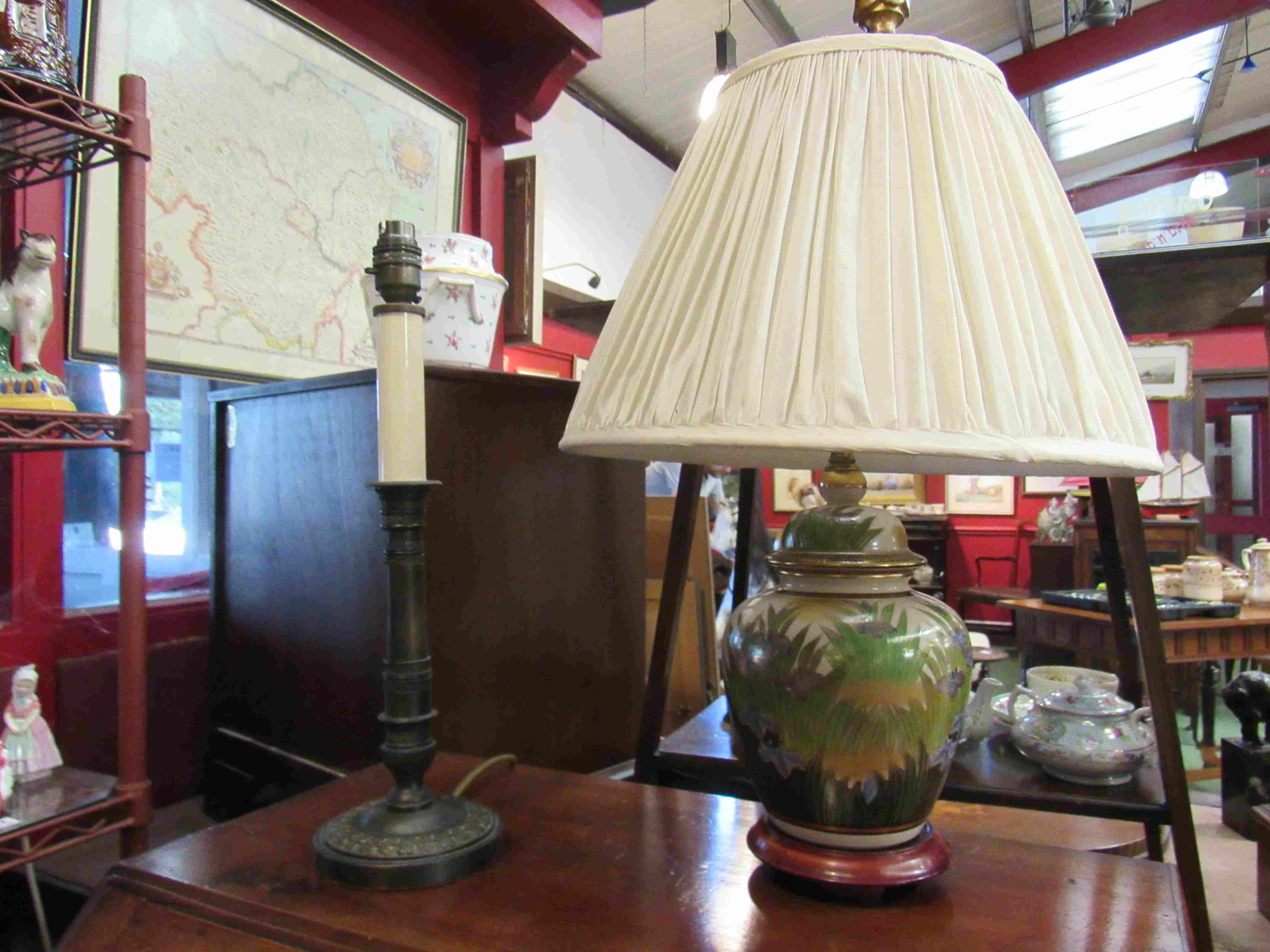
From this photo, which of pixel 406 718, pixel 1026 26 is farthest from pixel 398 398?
pixel 1026 26

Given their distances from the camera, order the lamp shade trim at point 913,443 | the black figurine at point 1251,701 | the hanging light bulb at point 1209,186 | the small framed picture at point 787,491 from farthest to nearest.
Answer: the small framed picture at point 787,491
the hanging light bulb at point 1209,186
the black figurine at point 1251,701
the lamp shade trim at point 913,443

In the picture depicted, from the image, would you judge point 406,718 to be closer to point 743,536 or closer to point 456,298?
point 456,298

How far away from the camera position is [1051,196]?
0.53 meters

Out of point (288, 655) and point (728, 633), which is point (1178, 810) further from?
point (288, 655)

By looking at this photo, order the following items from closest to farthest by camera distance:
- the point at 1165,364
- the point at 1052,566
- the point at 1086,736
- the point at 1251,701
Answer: the point at 1086,736
the point at 1251,701
the point at 1165,364
the point at 1052,566

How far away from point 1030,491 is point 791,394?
6.79 meters

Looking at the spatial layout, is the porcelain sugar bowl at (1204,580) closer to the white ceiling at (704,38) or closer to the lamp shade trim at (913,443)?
the white ceiling at (704,38)

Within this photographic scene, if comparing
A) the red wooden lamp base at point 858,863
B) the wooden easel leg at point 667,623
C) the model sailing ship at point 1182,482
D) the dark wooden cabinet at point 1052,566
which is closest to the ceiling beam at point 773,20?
the model sailing ship at point 1182,482

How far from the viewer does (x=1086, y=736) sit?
1084mm

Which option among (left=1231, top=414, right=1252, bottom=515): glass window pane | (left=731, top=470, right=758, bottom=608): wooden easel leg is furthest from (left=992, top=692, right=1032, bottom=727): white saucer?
(left=1231, top=414, right=1252, bottom=515): glass window pane

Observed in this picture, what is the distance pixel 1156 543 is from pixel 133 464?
4325 millimetres

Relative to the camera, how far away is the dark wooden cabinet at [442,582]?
41.2 inches

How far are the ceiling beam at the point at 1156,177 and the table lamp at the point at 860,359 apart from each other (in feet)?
0.72

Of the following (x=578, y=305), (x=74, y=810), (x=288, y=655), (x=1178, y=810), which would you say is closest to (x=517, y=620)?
(x=288, y=655)
